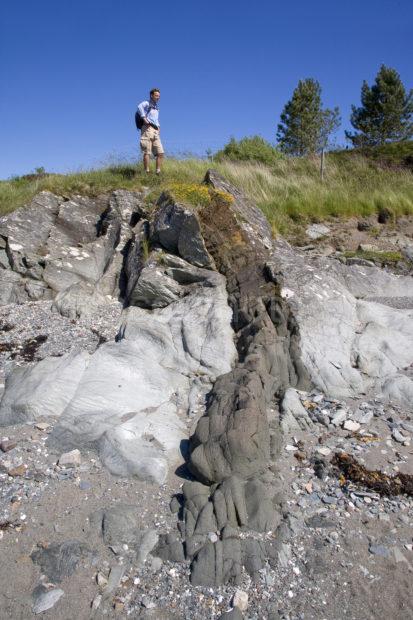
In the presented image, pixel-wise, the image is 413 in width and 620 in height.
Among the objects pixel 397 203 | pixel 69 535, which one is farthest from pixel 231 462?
pixel 397 203

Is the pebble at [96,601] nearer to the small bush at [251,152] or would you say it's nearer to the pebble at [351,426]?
the pebble at [351,426]

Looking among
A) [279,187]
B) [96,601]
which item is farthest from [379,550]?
[279,187]

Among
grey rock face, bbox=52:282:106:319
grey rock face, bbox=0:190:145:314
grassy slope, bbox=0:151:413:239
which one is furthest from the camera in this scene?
grassy slope, bbox=0:151:413:239

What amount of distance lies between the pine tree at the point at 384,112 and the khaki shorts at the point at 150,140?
962 inches

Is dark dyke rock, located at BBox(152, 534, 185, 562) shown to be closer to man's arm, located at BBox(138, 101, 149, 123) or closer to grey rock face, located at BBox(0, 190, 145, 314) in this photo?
grey rock face, located at BBox(0, 190, 145, 314)

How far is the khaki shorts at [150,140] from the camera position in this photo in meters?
13.5

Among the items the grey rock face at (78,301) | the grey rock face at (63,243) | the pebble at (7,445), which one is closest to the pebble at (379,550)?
the pebble at (7,445)

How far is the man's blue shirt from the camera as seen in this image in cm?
1316

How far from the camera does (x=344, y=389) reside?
7059 millimetres

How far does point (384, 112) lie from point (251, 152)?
60.4 ft

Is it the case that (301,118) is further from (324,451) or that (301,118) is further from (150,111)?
(324,451)

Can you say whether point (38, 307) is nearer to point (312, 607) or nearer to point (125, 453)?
point (125, 453)

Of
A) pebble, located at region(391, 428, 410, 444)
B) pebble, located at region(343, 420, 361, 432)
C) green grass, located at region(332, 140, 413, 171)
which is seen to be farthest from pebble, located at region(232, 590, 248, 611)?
green grass, located at region(332, 140, 413, 171)

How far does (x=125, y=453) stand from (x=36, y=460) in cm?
123
